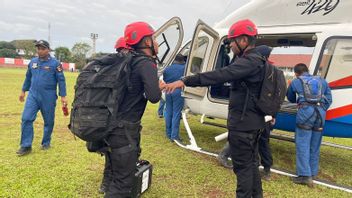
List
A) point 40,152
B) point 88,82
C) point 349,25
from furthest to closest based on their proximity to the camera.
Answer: point 40,152, point 349,25, point 88,82

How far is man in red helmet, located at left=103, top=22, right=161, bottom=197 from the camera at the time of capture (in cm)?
291

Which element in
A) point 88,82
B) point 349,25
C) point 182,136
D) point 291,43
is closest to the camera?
point 88,82

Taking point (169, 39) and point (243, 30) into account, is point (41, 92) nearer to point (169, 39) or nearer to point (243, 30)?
point (169, 39)

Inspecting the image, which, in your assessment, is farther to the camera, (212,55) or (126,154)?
(212,55)

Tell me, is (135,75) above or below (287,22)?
below

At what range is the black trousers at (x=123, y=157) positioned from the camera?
2979 millimetres

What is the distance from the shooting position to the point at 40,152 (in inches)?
214

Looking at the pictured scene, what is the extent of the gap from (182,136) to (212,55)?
96.7 inches

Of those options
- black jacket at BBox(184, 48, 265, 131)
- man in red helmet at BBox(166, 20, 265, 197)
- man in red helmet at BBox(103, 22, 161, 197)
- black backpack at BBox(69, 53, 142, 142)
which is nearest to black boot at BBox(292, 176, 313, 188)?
man in red helmet at BBox(166, 20, 265, 197)

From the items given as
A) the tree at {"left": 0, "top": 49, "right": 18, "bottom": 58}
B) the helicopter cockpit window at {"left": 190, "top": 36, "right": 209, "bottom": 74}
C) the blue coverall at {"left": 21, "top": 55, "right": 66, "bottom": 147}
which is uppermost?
the helicopter cockpit window at {"left": 190, "top": 36, "right": 209, "bottom": 74}

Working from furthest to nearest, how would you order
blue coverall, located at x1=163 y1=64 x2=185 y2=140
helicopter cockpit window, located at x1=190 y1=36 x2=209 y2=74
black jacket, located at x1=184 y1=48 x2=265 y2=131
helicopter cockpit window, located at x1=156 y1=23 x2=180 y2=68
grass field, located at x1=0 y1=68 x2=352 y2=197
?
blue coverall, located at x1=163 y1=64 x2=185 y2=140 < helicopter cockpit window, located at x1=190 y1=36 x2=209 y2=74 < helicopter cockpit window, located at x1=156 y1=23 x2=180 y2=68 < grass field, located at x1=0 y1=68 x2=352 y2=197 < black jacket, located at x1=184 y1=48 x2=265 y2=131

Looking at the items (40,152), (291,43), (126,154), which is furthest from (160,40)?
(291,43)

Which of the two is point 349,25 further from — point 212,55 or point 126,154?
point 126,154

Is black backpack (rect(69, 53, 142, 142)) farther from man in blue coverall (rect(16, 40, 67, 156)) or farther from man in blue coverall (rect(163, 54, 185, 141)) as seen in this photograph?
man in blue coverall (rect(163, 54, 185, 141))
